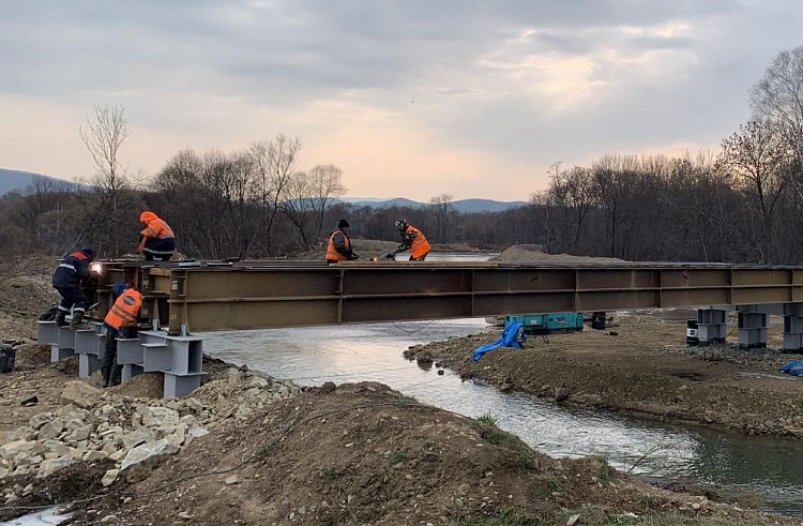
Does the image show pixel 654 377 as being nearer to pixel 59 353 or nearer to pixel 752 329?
pixel 752 329

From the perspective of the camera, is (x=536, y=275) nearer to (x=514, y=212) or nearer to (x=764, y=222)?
(x=764, y=222)

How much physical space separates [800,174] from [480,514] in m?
55.0

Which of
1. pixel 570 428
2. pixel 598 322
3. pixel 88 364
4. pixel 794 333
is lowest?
pixel 570 428

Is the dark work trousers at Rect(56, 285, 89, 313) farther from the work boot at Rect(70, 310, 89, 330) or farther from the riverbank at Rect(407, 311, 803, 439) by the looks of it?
the riverbank at Rect(407, 311, 803, 439)

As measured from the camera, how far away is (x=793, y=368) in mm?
19734

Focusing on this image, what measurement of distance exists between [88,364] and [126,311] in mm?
2541

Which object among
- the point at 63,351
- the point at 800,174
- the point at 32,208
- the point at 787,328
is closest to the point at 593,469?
the point at 63,351

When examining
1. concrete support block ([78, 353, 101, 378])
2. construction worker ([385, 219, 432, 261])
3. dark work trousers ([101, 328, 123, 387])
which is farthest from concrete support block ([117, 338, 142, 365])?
construction worker ([385, 219, 432, 261])

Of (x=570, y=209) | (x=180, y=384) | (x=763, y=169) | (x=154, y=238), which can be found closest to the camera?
(x=180, y=384)

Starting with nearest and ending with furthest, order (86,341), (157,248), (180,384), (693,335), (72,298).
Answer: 1. (180,384)
2. (86,341)
3. (72,298)
4. (157,248)
5. (693,335)

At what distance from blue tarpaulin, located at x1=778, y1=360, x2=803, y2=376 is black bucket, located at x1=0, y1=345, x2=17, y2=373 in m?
19.9

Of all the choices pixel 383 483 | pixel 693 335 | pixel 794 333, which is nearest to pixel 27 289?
pixel 383 483

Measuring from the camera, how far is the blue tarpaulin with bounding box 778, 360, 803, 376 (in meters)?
19.6

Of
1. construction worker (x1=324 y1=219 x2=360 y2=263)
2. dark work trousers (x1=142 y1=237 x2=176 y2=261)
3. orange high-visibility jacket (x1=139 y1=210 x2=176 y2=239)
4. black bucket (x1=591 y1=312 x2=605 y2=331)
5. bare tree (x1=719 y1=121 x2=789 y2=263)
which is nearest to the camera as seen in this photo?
orange high-visibility jacket (x1=139 y1=210 x2=176 y2=239)
